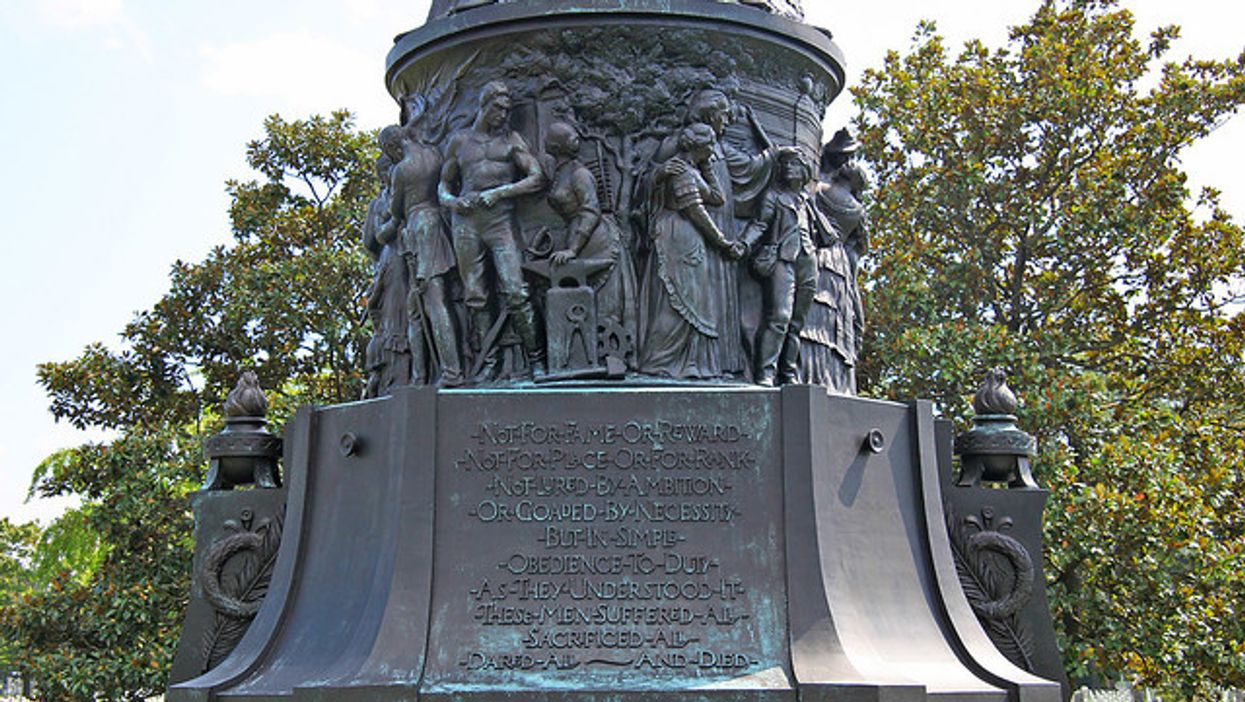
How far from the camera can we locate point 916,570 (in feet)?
29.0

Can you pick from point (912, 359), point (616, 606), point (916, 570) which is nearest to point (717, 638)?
point (616, 606)

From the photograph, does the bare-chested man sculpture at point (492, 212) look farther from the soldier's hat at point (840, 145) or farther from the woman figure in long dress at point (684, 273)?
the soldier's hat at point (840, 145)

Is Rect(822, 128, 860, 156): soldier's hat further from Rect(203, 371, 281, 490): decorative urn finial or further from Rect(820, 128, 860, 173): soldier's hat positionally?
Rect(203, 371, 281, 490): decorative urn finial

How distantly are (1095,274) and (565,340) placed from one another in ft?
44.7

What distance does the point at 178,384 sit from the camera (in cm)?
2022

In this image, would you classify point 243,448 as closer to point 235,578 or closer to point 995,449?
point 235,578

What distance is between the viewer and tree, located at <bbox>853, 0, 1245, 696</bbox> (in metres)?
17.2

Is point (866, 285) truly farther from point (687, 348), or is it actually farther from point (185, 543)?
point (687, 348)

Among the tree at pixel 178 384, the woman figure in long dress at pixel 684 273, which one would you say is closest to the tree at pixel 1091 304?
the tree at pixel 178 384

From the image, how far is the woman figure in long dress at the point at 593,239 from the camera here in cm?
868

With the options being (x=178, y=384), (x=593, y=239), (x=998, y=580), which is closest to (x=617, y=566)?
(x=593, y=239)

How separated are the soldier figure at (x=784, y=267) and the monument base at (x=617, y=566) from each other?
1.78 feet

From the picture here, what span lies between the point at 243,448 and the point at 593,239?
9.44 ft

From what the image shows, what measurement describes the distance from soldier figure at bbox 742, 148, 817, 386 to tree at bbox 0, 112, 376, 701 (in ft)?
34.1
